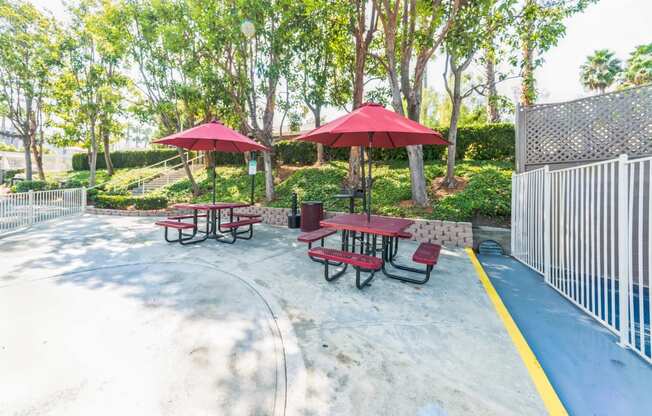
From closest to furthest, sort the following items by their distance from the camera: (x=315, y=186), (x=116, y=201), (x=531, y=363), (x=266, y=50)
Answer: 1. (x=531, y=363)
2. (x=266, y=50)
3. (x=116, y=201)
4. (x=315, y=186)

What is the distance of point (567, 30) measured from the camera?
614 cm

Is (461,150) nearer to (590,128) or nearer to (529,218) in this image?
(590,128)

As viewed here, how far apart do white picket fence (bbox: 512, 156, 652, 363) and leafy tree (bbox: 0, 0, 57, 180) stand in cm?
1833

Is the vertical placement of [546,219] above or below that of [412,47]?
below

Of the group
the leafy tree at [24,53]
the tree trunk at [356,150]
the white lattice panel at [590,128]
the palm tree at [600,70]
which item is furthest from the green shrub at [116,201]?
the palm tree at [600,70]

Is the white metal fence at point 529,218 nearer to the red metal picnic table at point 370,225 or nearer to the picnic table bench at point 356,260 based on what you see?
the red metal picnic table at point 370,225

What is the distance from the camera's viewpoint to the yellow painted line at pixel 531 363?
185 centimetres

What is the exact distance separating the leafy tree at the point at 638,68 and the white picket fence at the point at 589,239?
68.9ft

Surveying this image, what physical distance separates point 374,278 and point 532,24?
7.01m

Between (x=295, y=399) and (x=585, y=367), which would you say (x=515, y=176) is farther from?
(x=295, y=399)

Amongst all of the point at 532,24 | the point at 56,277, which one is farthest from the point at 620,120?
the point at 56,277

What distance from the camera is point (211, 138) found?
5.36m

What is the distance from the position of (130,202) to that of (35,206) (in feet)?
9.05

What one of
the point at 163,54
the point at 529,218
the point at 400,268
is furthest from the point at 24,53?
the point at 529,218
